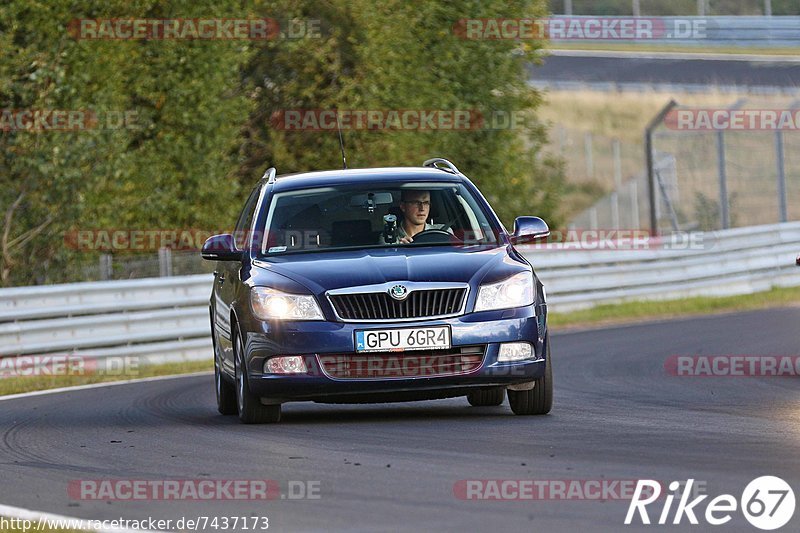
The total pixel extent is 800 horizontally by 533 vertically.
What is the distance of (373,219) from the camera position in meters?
11.4

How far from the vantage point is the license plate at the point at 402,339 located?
10.2m

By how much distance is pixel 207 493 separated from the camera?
7.73m

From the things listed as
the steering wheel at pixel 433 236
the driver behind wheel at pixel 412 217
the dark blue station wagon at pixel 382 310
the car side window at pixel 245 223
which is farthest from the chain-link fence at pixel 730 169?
the dark blue station wagon at pixel 382 310

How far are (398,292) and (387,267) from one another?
0.31 metres

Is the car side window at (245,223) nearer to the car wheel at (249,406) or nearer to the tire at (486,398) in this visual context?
the car wheel at (249,406)

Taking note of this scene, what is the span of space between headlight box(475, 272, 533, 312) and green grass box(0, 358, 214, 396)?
6984 millimetres

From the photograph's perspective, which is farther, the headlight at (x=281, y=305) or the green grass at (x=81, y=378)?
the green grass at (x=81, y=378)

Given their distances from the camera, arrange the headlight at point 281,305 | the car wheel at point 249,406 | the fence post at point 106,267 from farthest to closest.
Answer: the fence post at point 106,267
the car wheel at point 249,406
the headlight at point 281,305

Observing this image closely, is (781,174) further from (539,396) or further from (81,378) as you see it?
(539,396)

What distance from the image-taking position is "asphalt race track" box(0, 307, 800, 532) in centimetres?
700

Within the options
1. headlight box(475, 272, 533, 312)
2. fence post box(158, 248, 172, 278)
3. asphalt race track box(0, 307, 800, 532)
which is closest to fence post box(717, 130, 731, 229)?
fence post box(158, 248, 172, 278)

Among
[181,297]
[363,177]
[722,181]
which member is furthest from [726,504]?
[722,181]

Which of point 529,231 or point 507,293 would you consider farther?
point 529,231

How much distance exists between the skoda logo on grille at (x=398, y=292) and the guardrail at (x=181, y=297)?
8495mm
